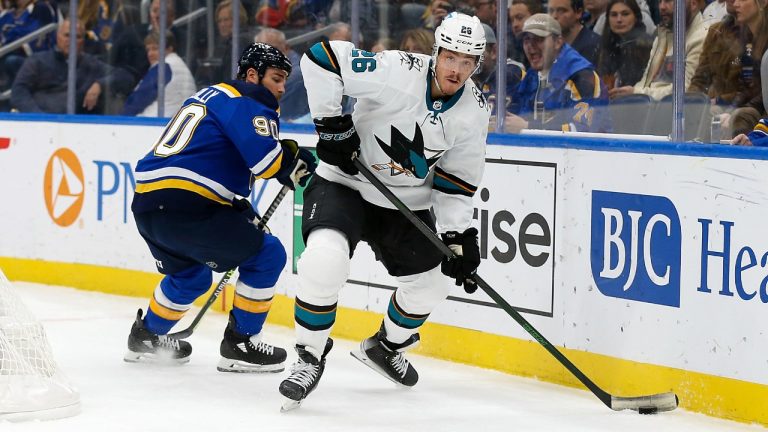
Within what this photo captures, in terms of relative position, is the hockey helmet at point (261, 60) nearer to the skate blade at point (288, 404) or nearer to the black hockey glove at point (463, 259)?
the black hockey glove at point (463, 259)

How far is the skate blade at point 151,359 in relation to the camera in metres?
4.44

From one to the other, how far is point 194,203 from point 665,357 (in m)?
1.51

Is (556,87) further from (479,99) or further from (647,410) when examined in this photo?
(647,410)

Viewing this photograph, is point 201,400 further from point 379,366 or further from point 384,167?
point 384,167

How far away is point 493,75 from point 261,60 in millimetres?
1039

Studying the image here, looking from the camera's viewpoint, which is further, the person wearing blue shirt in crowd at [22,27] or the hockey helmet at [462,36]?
the person wearing blue shirt in crowd at [22,27]

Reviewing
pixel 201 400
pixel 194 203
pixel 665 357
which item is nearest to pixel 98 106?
pixel 194 203

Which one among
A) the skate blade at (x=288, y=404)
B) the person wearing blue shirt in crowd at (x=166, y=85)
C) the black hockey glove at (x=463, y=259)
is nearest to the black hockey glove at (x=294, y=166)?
the black hockey glove at (x=463, y=259)

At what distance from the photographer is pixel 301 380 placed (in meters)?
3.70

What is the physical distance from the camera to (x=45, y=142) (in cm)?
631

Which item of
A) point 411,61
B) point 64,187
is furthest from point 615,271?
point 64,187

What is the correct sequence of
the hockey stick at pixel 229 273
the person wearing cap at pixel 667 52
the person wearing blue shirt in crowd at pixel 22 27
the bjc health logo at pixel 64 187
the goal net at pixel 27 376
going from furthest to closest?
1. the person wearing blue shirt in crowd at pixel 22 27
2. the bjc health logo at pixel 64 187
3. the hockey stick at pixel 229 273
4. the person wearing cap at pixel 667 52
5. the goal net at pixel 27 376

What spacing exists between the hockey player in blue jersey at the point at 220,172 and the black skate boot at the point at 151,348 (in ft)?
0.90

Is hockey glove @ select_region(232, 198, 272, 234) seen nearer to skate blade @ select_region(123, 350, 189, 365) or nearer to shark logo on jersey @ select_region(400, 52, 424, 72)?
skate blade @ select_region(123, 350, 189, 365)
